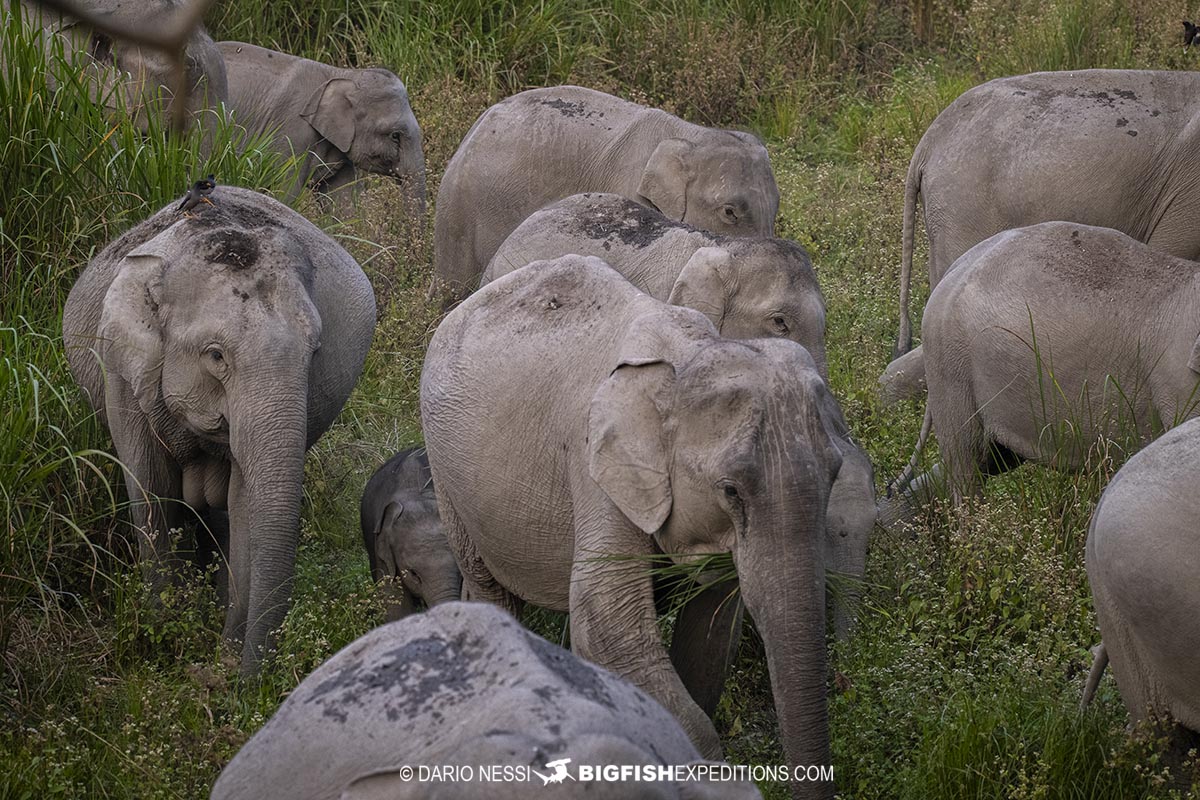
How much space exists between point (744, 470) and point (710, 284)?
7.18ft

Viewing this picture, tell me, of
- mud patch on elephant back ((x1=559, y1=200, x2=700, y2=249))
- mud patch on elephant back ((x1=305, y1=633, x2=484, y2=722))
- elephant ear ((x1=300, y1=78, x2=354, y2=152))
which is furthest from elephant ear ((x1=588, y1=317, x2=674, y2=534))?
elephant ear ((x1=300, y1=78, x2=354, y2=152))

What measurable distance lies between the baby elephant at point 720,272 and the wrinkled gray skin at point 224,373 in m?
1.15

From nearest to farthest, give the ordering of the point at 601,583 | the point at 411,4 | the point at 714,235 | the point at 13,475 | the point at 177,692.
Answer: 1. the point at 601,583
2. the point at 177,692
3. the point at 13,475
4. the point at 714,235
5. the point at 411,4

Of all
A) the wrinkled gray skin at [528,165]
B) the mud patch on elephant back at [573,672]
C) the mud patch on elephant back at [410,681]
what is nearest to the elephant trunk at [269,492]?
the mud patch on elephant back at [410,681]

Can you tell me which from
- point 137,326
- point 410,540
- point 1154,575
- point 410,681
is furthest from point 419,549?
point 410,681

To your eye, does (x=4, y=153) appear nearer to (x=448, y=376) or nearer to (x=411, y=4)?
(x=448, y=376)

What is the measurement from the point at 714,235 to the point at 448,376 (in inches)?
79.0

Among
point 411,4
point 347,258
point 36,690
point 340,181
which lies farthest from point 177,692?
point 411,4

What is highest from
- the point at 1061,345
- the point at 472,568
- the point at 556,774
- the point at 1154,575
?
the point at 556,774

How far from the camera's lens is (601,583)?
3902 millimetres

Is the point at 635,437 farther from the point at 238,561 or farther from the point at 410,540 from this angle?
the point at 410,540

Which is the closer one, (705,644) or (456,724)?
(456,724)

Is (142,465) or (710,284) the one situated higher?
(710,284)

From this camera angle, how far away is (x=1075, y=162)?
7715mm
